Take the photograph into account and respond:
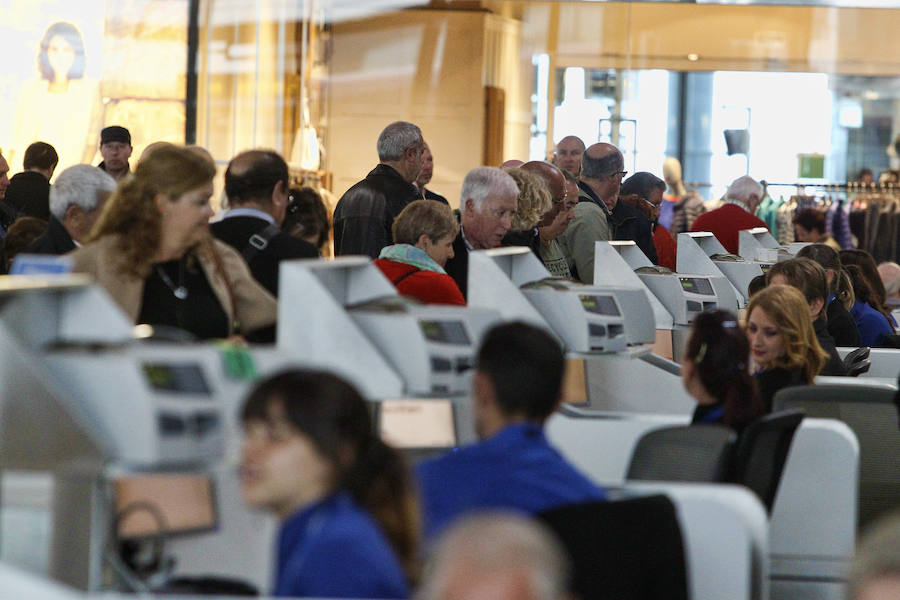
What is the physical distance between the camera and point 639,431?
3.96 meters

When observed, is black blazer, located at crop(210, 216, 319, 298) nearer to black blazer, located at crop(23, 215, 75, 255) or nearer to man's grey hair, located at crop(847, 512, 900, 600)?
black blazer, located at crop(23, 215, 75, 255)

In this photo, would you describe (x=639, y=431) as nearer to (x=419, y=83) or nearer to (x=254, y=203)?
(x=254, y=203)

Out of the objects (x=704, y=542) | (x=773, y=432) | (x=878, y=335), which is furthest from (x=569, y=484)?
(x=878, y=335)

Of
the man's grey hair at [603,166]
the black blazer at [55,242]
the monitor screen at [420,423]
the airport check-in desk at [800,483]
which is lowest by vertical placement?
the airport check-in desk at [800,483]

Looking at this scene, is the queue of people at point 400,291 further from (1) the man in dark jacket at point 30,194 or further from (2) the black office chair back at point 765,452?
(2) the black office chair back at point 765,452

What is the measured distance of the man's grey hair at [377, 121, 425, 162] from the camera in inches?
233

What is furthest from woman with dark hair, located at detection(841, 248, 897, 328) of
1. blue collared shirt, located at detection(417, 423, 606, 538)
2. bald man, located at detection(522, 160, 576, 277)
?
blue collared shirt, located at detection(417, 423, 606, 538)

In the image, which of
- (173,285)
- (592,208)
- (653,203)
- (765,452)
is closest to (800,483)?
(765,452)

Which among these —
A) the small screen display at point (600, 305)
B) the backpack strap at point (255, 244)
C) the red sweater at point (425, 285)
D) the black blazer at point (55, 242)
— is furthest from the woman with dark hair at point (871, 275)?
the black blazer at point (55, 242)

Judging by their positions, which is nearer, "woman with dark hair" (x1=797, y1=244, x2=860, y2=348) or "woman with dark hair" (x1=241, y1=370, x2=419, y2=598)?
"woman with dark hair" (x1=241, y1=370, x2=419, y2=598)

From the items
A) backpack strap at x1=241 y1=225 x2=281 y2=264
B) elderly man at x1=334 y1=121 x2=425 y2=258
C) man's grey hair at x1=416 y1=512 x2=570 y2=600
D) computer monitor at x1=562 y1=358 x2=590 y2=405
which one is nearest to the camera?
man's grey hair at x1=416 y1=512 x2=570 y2=600

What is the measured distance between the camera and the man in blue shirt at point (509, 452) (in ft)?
8.13

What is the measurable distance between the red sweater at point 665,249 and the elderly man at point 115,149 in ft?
9.30

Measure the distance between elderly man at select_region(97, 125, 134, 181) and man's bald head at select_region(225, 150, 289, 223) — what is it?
214 centimetres
